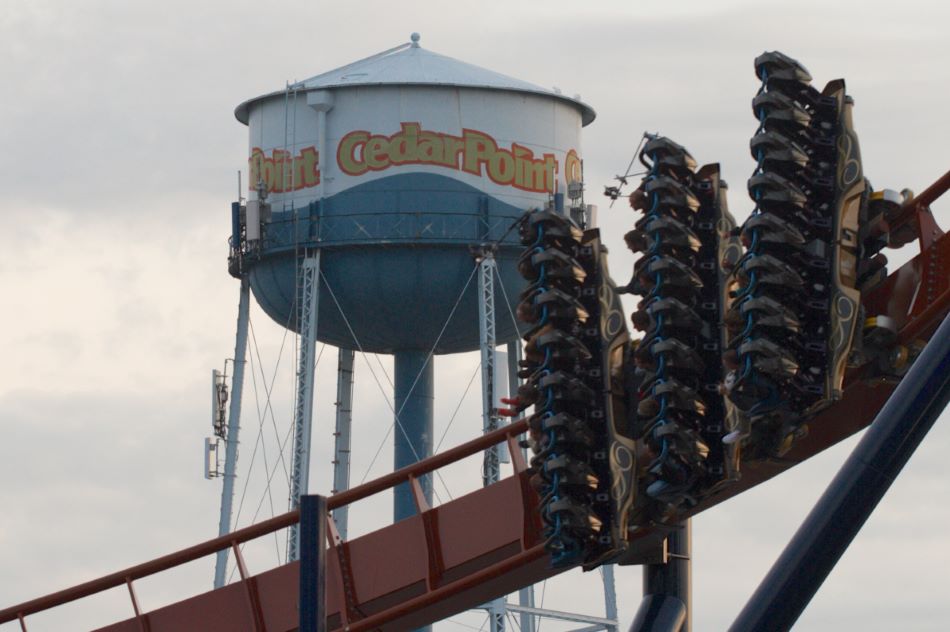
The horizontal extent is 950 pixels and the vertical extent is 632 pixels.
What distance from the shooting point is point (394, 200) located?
150ft

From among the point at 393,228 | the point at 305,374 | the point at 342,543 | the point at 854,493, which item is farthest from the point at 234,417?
the point at 854,493

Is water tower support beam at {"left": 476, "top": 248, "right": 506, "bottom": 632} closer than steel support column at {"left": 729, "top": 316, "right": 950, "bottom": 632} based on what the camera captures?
No

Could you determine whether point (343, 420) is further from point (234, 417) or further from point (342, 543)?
point (342, 543)

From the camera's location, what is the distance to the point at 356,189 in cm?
4572

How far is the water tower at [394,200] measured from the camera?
149 ft

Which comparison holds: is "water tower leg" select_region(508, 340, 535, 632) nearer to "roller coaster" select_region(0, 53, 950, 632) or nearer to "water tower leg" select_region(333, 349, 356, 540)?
"water tower leg" select_region(333, 349, 356, 540)

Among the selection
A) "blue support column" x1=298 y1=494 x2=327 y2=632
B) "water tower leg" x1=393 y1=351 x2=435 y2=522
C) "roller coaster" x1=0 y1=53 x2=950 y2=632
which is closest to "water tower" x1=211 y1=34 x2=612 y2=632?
"water tower leg" x1=393 y1=351 x2=435 y2=522

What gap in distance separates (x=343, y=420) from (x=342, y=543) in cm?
2020

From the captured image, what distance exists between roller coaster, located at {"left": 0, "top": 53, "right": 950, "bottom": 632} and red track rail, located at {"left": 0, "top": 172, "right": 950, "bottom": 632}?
0.10ft

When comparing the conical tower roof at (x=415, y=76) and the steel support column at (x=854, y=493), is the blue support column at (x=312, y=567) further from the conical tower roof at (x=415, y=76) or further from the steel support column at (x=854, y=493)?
the conical tower roof at (x=415, y=76)

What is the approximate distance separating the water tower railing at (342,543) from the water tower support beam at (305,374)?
15416 mm

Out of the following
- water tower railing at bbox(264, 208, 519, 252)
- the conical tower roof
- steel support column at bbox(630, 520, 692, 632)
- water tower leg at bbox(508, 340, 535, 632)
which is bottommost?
steel support column at bbox(630, 520, 692, 632)

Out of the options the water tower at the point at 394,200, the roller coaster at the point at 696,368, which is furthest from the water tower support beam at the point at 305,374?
the roller coaster at the point at 696,368

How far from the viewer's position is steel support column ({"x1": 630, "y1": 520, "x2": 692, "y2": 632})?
27891mm
